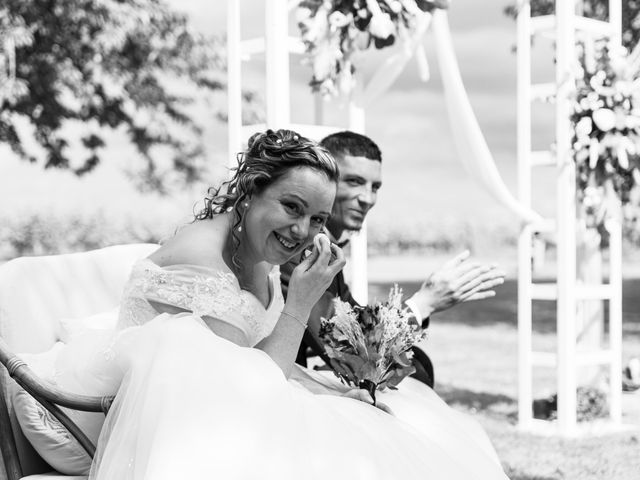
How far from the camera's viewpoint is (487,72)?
108 ft

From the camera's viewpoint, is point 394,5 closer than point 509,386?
Yes

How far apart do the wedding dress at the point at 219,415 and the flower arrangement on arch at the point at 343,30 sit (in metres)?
2.18

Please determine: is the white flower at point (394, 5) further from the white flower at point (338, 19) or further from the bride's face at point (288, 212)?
the bride's face at point (288, 212)

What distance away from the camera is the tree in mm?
10898

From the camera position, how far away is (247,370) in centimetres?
204

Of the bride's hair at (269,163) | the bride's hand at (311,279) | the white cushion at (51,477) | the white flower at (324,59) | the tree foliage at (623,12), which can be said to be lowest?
the white cushion at (51,477)

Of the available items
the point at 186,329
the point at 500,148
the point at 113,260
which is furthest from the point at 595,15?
the point at 500,148

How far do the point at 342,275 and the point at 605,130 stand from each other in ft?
9.50

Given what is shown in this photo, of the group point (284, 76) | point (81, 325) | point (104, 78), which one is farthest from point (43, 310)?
point (104, 78)

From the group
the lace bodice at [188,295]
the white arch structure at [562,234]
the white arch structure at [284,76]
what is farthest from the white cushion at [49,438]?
the white arch structure at [562,234]

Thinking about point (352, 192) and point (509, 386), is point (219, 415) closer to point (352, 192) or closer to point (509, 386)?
point (352, 192)

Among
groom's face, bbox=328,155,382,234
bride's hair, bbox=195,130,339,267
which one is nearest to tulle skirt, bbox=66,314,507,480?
bride's hair, bbox=195,130,339,267

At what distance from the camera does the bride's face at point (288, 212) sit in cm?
234

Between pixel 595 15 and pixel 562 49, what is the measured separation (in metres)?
5.43
